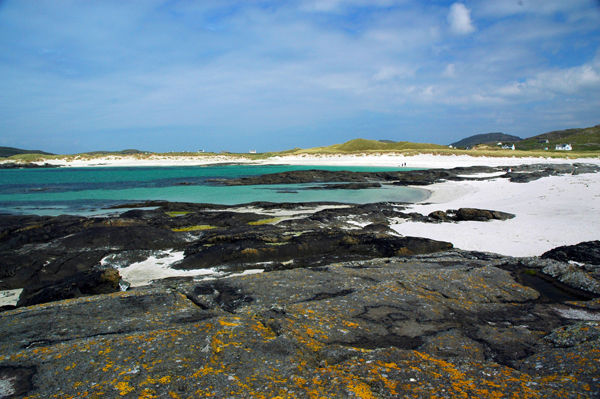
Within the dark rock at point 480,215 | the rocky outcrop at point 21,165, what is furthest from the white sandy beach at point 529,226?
the rocky outcrop at point 21,165

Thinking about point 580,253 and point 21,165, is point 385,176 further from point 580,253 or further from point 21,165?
point 21,165

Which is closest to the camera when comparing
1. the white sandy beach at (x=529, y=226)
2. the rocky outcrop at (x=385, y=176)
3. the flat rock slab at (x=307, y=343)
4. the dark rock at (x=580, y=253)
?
the flat rock slab at (x=307, y=343)

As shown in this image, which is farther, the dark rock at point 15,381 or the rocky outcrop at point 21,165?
the rocky outcrop at point 21,165

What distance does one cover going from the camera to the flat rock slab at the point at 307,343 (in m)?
3.83

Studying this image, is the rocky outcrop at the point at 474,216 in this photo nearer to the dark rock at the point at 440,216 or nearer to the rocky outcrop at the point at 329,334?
the dark rock at the point at 440,216

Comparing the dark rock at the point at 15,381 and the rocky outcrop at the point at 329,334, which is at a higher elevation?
the dark rock at the point at 15,381

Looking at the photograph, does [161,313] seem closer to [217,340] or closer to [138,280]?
[217,340]

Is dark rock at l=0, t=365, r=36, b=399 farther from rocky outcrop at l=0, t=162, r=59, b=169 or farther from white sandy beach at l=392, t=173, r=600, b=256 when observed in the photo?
rocky outcrop at l=0, t=162, r=59, b=169

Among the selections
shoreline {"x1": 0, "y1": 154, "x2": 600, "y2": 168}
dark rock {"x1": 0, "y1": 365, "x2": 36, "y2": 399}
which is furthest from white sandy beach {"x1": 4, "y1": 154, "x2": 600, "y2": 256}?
shoreline {"x1": 0, "y1": 154, "x2": 600, "y2": 168}

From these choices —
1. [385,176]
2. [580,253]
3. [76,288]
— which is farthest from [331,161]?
[76,288]

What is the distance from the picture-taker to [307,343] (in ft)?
16.2

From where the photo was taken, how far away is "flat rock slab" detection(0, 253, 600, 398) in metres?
3.83

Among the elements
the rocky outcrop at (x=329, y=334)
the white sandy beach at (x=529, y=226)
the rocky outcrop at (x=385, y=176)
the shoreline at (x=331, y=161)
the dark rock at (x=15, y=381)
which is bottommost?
the white sandy beach at (x=529, y=226)

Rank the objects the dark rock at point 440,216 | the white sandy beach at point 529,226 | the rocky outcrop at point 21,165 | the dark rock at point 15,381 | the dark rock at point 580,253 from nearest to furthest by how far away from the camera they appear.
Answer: the dark rock at point 15,381, the dark rock at point 580,253, the white sandy beach at point 529,226, the dark rock at point 440,216, the rocky outcrop at point 21,165
